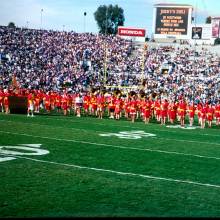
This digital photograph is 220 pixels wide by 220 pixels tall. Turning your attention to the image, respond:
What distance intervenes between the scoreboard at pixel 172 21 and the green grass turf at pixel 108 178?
3667 centimetres

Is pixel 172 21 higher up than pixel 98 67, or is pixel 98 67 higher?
pixel 172 21

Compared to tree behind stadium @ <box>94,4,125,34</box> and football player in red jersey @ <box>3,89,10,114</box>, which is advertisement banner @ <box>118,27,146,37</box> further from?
tree behind stadium @ <box>94,4,125,34</box>

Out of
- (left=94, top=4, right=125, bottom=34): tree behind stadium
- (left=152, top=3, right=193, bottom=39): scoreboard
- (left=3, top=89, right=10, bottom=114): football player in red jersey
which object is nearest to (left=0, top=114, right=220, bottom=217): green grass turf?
(left=3, top=89, right=10, bottom=114): football player in red jersey

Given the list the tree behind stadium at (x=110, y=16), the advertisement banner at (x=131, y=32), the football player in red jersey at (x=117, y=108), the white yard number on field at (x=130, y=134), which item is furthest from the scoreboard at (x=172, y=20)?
the tree behind stadium at (x=110, y=16)

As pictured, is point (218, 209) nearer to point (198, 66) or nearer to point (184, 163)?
point (184, 163)

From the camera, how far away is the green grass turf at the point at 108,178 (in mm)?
6543

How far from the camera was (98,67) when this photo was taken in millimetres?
41656

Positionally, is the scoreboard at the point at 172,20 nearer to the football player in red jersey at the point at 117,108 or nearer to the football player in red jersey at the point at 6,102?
the football player in red jersey at the point at 117,108

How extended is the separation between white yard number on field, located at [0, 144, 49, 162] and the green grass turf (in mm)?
252

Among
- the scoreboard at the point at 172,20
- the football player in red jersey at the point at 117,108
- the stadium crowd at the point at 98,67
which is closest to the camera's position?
the football player in red jersey at the point at 117,108

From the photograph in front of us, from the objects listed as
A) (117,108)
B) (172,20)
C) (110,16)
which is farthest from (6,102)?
(110,16)

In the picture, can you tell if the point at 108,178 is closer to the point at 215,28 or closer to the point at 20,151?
the point at 20,151

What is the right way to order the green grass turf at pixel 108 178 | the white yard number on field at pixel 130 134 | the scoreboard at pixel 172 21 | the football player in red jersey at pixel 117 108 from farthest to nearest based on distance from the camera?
the scoreboard at pixel 172 21 < the football player in red jersey at pixel 117 108 < the white yard number on field at pixel 130 134 < the green grass turf at pixel 108 178

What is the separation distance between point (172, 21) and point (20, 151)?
4144 cm
